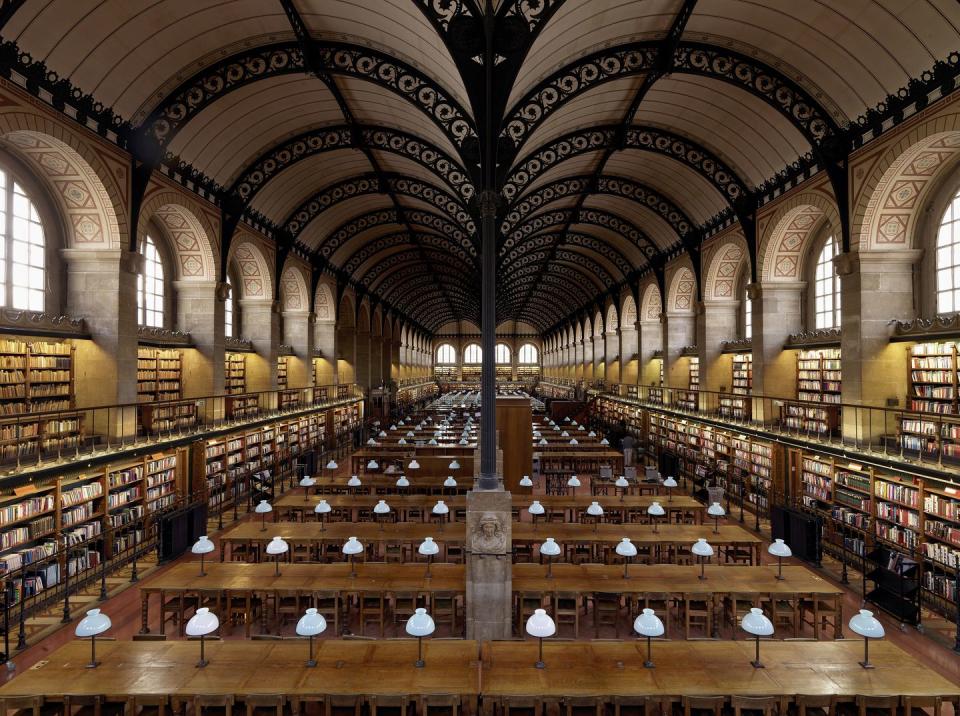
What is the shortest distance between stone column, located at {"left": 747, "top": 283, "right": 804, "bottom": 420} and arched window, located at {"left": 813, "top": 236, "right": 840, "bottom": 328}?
0.49m

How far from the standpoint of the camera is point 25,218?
442 inches

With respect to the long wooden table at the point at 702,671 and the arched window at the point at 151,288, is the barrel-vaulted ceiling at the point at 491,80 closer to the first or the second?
the arched window at the point at 151,288

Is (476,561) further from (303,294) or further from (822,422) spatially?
(303,294)

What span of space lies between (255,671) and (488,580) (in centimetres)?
305

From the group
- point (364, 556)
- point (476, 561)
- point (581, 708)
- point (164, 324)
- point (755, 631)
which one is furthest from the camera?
point (164, 324)

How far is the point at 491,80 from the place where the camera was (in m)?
8.24

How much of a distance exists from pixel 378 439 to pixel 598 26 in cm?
1665

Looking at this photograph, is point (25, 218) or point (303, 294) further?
point (303, 294)

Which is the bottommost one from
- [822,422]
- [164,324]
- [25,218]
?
[822,422]

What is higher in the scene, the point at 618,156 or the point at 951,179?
the point at 618,156

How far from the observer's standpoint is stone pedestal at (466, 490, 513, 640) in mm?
7129

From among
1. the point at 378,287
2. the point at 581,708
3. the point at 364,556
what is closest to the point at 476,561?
the point at 581,708

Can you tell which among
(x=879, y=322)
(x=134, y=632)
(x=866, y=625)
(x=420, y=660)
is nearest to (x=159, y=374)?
(x=134, y=632)

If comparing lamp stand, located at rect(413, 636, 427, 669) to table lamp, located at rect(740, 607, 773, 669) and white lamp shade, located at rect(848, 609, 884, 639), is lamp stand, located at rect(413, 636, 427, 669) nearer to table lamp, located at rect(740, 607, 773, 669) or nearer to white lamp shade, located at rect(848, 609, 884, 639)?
table lamp, located at rect(740, 607, 773, 669)
